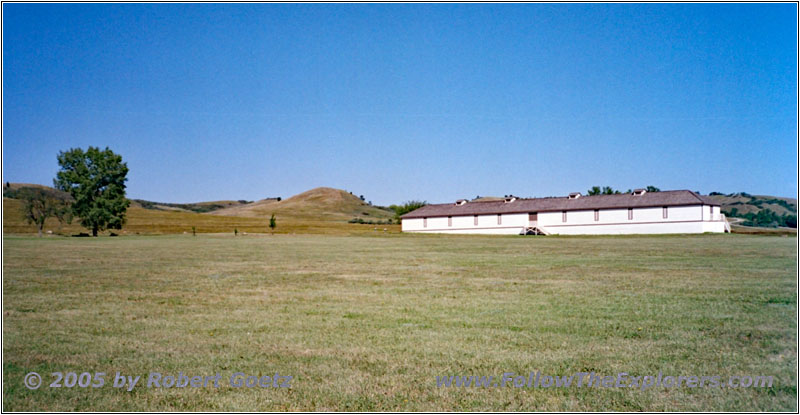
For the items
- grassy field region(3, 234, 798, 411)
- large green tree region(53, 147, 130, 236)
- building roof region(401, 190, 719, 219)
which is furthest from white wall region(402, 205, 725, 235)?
grassy field region(3, 234, 798, 411)

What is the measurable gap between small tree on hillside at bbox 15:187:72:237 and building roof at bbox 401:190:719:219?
50262 mm

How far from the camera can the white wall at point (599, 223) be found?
72812 millimetres

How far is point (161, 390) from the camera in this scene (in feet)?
21.2

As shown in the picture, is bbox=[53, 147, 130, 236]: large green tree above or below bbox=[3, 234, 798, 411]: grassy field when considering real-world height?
above

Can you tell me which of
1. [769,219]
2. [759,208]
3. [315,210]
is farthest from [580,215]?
[315,210]

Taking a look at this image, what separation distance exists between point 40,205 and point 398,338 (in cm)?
7873

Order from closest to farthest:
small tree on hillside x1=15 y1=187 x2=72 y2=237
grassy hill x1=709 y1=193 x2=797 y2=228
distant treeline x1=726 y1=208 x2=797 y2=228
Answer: grassy hill x1=709 y1=193 x2=797 y2=228 < distant treeline x1=726 y1=208 x2=797 y2=228 < small tree on hillside x1=15 y1=187 x2=72 y2=237

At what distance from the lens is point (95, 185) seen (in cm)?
8025

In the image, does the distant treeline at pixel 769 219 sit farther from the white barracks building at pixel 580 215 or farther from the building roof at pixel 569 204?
the building roof at pixel 569 204

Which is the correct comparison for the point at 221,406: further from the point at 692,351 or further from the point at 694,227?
the point at 694,227

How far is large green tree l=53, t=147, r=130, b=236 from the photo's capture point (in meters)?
78.5

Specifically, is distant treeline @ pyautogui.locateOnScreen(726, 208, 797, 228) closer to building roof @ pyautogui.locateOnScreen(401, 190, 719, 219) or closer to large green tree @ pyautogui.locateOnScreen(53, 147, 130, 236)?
building roof @ pyautogui.locateOnScreen(401, 190, 719, 219)

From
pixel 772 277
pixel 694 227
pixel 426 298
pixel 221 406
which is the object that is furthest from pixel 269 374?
pixel 694 227

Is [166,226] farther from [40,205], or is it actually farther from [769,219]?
[769,219]
